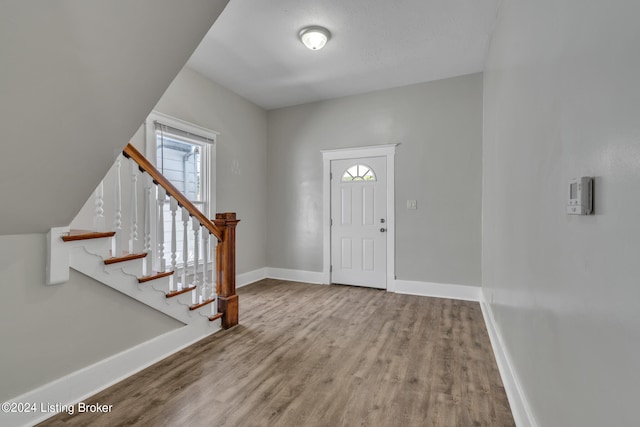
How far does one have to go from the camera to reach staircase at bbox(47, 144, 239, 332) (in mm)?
1877

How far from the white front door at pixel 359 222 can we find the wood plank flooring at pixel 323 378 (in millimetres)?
1252

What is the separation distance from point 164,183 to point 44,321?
112 cm

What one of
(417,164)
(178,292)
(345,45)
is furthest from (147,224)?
(417,164)

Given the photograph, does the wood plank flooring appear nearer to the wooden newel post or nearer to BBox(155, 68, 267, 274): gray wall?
the wooden newel post

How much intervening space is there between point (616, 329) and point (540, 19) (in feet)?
4.46

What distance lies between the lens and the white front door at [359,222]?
14.6ft

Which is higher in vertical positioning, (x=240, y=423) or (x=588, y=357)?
(x=588, y=357)

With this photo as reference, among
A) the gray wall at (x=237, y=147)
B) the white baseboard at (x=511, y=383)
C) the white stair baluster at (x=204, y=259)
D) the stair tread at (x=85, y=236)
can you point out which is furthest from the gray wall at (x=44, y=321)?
the white baseboard at (x=511, y=383)

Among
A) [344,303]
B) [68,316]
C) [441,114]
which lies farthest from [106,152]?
[441,114]

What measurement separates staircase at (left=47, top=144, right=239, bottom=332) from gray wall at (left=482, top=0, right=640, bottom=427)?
94.6 inches

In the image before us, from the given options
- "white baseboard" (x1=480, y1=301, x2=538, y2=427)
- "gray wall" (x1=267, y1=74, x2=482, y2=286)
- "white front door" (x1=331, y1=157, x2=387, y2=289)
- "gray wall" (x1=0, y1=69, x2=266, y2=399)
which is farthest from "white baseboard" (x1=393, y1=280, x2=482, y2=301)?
"gray wall" (x1=0, y1=69, x2=266, y2=399)

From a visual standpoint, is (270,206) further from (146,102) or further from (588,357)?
(588,357)

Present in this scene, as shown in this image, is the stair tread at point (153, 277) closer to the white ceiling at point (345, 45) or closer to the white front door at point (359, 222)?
the white ceiling at point (345, 45)

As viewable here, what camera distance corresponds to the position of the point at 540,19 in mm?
1366
